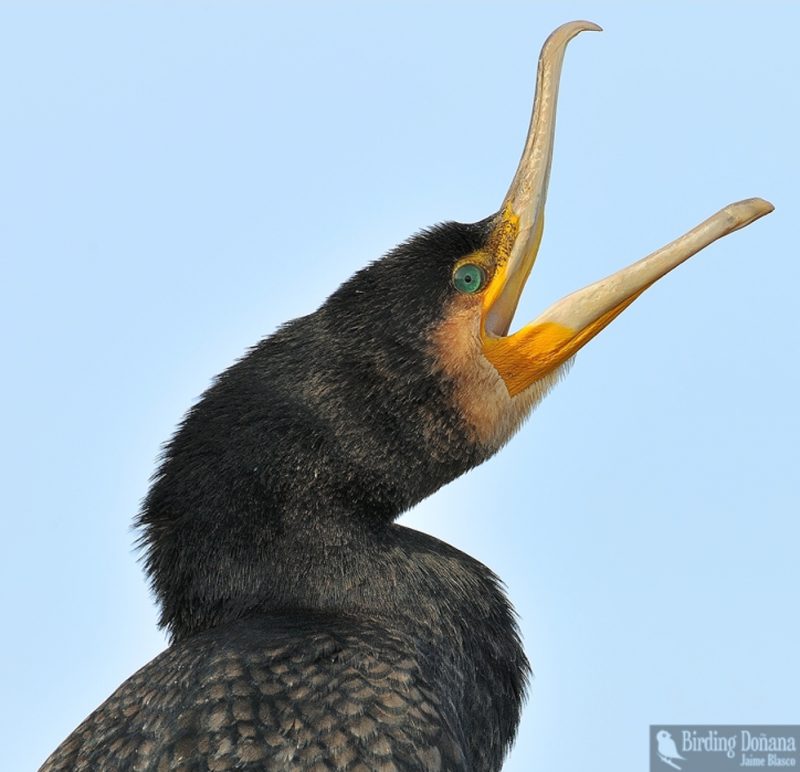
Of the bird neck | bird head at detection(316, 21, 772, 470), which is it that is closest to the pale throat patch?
bird head at detection(316, 21, 772, 470)

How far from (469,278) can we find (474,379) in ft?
1.92

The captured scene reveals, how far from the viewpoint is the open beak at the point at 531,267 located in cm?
902

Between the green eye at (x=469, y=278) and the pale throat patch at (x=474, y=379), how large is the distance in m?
0.08

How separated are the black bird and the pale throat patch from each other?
12mm

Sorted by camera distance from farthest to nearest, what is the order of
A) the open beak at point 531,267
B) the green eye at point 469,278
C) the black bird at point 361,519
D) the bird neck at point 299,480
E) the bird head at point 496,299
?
the green eye at point 469,278 < the open beak at point 531,267 < the bird head at point 496,299 < the bird neck at point 299,480 < the black bird at point 361,519

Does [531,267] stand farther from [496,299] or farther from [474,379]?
[474,379]

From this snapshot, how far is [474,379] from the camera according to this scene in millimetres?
8984

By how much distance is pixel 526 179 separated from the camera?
31.0 feet

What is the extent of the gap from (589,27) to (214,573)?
12.3 feet

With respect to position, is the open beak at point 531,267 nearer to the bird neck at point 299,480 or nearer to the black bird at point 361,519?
the black bird at point 361,519

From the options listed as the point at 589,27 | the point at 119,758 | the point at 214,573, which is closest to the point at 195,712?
the point at 119,758

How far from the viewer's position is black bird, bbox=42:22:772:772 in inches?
311

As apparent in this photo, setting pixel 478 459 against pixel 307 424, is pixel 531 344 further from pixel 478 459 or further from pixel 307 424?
pixel 307 424

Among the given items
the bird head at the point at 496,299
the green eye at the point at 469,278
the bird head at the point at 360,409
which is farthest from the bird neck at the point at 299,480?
the green eye at the point at 469,278
